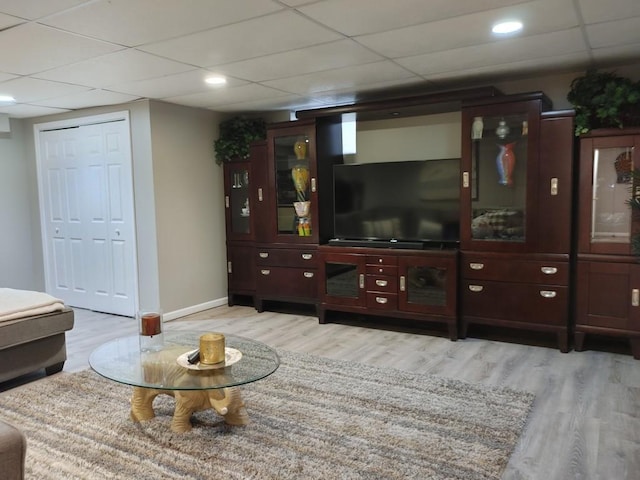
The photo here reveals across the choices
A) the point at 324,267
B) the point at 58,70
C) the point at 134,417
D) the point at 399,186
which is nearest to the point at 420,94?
the point at 399,186

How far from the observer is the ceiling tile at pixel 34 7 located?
2285 mm

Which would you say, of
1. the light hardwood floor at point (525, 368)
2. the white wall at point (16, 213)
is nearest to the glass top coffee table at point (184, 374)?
the light hardwood floor at point (525, 368)

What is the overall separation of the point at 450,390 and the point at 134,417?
1.82m

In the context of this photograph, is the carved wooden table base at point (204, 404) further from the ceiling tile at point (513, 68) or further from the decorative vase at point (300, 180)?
the ceiling tile at point (513, 68)

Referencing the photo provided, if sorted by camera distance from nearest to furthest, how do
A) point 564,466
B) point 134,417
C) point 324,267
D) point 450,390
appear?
1. point 564,466
2. point 134,417
3. point 450,390
4. point 324,267

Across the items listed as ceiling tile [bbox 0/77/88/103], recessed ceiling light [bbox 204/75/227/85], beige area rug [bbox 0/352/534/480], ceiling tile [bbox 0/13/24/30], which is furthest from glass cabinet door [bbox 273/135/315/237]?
ceiling tile [bbox 0/13/24/30]

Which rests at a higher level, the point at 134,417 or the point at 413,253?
the point at 413,253

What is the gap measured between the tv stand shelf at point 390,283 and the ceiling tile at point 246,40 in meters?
1.98

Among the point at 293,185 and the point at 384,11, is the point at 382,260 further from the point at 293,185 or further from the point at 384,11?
the point at 384,11

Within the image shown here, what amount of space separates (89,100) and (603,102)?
4303mm

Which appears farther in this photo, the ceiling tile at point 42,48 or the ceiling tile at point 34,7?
the ceiling tile at point 42,48

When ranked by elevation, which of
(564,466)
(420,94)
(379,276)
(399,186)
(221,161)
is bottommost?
(564,466)

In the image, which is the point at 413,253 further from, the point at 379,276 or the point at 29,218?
the point at 29,218

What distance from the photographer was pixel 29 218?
575cm
